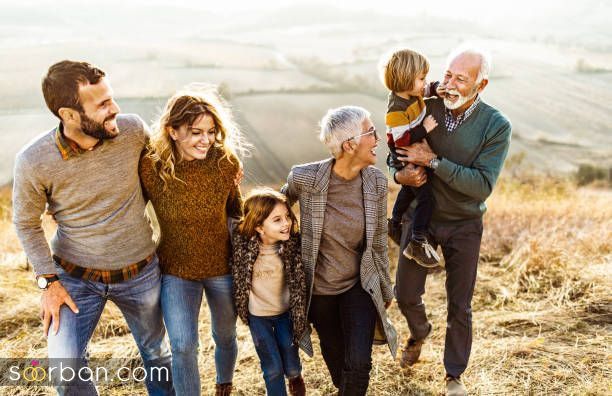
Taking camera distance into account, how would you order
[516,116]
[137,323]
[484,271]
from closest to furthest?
[137,323], [484,271], [516,116]

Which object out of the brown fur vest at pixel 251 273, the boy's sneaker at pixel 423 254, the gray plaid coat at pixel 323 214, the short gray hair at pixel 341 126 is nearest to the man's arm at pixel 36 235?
the brown fur vest at pixel 251 273

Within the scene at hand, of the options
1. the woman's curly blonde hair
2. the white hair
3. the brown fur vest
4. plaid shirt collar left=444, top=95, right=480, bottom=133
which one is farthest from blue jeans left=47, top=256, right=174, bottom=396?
the white hair

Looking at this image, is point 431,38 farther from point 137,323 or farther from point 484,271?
point 137,323

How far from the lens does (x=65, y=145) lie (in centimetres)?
258

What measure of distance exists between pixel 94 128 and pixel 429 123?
1.76 metres

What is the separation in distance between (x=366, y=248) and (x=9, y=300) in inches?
143

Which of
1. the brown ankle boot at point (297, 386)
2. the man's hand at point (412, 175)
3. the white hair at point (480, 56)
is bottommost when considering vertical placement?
the brown ankle boot at point (297, 386)

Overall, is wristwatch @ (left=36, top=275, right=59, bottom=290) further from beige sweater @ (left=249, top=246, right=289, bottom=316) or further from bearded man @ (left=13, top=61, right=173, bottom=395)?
beige sweater @ (left=249, top=246, right=289, bottom=316)

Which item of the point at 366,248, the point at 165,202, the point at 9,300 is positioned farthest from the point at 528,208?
the point at 9,300

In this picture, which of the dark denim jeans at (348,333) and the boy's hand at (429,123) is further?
the boy's hand at (429,123)

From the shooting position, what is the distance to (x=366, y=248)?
9.68ft

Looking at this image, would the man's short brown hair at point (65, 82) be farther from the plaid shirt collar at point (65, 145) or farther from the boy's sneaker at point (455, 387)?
the boy's sneaker at point (455, 387)

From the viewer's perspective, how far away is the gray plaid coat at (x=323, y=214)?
114 inches

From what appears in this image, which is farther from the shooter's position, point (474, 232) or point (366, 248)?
point (474, 232)
